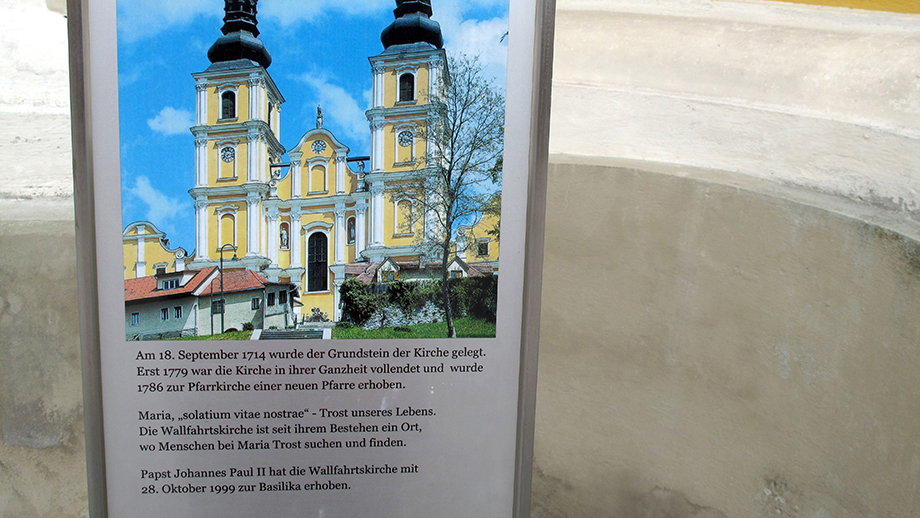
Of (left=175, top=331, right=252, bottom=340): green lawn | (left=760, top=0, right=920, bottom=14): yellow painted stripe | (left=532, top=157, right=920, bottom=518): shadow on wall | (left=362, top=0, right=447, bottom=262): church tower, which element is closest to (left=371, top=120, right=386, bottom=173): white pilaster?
(left=362, top=0, right=447, bottom=262): church tower

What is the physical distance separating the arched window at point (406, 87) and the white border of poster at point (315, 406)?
0.35m

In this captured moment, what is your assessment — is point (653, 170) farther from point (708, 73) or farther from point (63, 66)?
point (63, 66)

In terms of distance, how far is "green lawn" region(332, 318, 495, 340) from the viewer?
195 cm

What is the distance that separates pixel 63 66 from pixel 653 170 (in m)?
3.00

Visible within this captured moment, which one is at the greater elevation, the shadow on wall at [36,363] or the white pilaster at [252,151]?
the white pilaster at [252,151]

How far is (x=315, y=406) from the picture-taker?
1.93 meters

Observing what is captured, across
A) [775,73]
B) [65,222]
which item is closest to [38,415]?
[65,222]

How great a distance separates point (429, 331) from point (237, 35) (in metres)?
1.23

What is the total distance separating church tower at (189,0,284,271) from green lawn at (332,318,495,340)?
423 millimetres

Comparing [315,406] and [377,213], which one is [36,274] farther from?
[377,213]

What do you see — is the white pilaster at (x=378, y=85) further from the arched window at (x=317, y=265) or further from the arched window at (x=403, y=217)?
the arched window at (x=317, y=265)

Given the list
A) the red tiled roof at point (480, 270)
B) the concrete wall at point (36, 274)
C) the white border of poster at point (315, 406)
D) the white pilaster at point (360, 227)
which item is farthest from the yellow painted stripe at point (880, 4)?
the concrete wall at point (36, 274)

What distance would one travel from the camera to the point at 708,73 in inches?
105

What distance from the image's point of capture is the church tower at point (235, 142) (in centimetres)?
183
